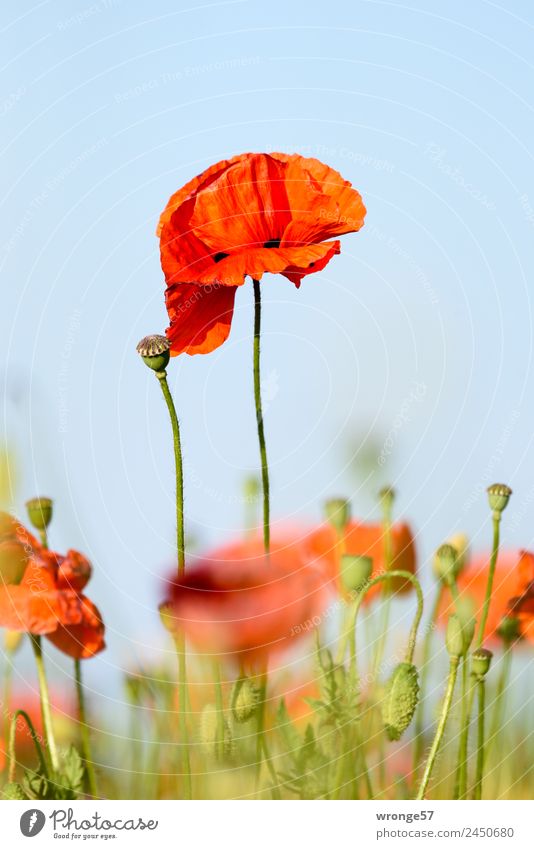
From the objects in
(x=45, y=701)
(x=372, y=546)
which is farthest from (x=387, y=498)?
(x=45, y=701)

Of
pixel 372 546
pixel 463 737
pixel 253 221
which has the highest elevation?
pixel 253 221

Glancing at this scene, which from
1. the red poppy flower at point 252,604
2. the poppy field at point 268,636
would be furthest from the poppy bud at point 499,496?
the red poppy flower at point 252,604

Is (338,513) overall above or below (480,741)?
above

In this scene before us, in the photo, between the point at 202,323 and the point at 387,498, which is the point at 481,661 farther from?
the point at 202,323

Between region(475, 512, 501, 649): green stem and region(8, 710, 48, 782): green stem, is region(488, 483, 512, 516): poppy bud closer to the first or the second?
region(475, 512, 501, 649): green stem

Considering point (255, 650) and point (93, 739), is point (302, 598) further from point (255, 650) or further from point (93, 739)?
point (93, 739)

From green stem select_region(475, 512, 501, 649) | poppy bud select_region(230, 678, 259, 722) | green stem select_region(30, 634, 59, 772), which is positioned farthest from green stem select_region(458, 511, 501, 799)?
green stem select_region(30, 634, 59, 772)

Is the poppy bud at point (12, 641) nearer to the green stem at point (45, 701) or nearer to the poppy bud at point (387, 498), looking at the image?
the green stem at point (45, 701)
